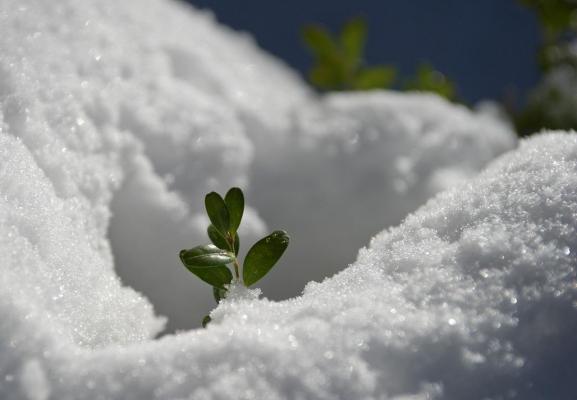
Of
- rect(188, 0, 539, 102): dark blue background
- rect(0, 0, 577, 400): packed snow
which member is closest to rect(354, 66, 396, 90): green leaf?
rect(0, 0, 577, 400): packed snow

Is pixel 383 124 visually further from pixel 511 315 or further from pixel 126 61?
pixel 511 315

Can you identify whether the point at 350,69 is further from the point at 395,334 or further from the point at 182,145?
the point at 395,334

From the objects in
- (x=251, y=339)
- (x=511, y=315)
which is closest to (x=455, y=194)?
(x=511, y=315)

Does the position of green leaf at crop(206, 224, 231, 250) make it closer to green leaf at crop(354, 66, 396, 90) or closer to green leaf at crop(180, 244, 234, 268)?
green leaf at crop(180, 244, 234, 268)

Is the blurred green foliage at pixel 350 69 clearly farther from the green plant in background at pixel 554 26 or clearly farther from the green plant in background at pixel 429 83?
the green plant in background at pixel 554 26

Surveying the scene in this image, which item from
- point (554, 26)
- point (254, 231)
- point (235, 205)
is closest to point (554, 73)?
point (554, 26)

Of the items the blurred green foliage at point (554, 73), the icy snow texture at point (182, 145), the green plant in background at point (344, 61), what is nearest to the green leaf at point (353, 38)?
the green plant in background at point (344, 61)
